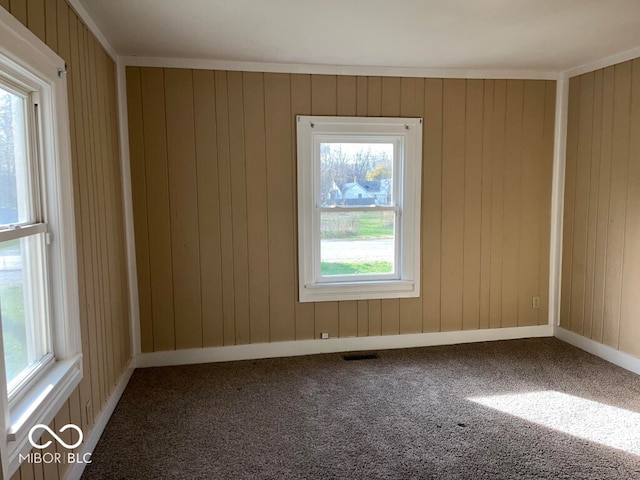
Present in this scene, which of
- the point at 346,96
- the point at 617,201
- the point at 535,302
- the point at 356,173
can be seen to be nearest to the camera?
the point at 617,201

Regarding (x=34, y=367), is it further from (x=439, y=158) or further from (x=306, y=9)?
(x=439, y=158)

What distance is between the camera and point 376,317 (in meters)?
4.01

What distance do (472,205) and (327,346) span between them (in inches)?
72.0

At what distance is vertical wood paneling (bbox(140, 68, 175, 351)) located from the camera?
3473mm

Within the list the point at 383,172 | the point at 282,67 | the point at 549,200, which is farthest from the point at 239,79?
the point at 549,200

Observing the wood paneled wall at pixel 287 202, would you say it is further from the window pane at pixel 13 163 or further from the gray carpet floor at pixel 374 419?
the window pane at pixel 13 163

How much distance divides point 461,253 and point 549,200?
1.00m

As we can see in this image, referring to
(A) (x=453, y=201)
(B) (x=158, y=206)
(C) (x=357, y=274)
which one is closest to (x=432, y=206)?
(A) (x=453, y=201)

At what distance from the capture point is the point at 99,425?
258 cm

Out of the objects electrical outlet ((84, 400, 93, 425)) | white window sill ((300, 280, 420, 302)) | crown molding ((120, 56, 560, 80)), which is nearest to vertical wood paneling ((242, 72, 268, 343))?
crown molding ((120, 56, 560, 80))

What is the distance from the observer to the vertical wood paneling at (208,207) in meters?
3.54

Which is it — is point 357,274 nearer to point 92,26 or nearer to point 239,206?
point 239,206

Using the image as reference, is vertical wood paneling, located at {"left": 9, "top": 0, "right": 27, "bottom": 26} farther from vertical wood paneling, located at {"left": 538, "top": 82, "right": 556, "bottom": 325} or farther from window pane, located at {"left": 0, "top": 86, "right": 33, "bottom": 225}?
vertical wood paneling, located at {"left": 538, "top": 82, "right": 556, "bottom": 325}

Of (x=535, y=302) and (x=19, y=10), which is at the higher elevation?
(x=19, y=10)
